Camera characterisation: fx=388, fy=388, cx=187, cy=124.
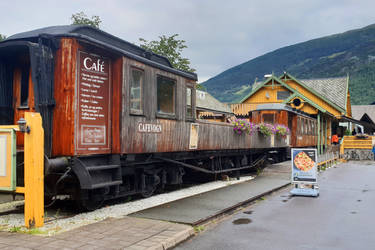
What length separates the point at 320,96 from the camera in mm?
36750

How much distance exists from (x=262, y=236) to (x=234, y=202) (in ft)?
8.66

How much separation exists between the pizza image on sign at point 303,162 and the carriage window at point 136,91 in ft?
17.7

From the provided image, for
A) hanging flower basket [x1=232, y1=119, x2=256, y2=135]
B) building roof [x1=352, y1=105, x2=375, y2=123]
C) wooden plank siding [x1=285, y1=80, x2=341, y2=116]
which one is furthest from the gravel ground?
building roof [x1=352, y1=105, x2=375, y2=123]

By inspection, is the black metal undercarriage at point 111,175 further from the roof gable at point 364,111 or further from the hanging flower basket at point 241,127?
the roof gable at point 364,111

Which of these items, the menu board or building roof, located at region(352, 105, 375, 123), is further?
building roof, located at region(352, 105, 375, 123)

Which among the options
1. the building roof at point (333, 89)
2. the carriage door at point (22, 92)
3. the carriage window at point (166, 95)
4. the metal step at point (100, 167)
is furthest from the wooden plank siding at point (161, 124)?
the building roof at point (333, 89)

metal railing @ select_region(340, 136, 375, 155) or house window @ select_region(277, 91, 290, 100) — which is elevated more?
house window @ select_region(277, 91, 290, 100)

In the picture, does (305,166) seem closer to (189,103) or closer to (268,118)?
(189,103)

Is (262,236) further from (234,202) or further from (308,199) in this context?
(308,199)

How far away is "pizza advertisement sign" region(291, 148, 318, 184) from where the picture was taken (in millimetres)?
11305

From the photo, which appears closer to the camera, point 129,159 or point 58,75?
point 58,75

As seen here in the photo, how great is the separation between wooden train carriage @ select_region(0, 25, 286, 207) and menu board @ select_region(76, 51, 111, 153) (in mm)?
19

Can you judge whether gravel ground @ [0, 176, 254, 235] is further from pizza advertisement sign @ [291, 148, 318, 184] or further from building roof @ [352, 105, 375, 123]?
building roof @ [352, 105, 375, 123]

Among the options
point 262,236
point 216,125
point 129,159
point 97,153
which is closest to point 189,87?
point 216,125
